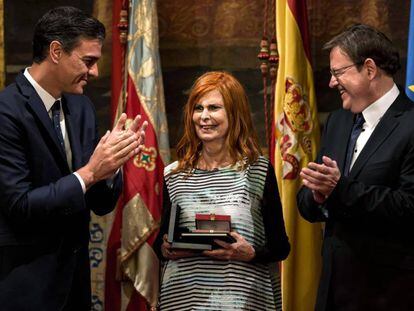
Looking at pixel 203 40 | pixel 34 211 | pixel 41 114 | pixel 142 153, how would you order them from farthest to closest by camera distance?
pixel 203 40, pixel 142 153, pixel 41 114, pixel 34 211

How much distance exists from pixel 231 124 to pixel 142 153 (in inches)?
52.5

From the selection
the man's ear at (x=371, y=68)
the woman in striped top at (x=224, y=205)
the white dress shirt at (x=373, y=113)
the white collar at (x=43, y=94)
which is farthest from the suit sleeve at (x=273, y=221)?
the white collar at (x=43, y=94)

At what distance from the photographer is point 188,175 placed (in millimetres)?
4039

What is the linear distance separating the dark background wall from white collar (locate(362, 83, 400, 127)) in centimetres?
145

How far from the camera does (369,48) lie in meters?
3.98

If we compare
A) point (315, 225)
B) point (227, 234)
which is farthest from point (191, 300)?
point (315, 225)

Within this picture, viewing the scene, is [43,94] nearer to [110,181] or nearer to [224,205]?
[110,181]

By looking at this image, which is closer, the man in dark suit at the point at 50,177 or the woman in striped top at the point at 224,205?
the man in dark suit at the point at 50,177

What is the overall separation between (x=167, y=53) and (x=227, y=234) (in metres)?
2.19

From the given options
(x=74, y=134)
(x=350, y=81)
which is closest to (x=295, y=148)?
(x=350, y=81)

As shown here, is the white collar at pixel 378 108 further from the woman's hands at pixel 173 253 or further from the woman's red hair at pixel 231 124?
the woman's hands at pixel 173 253

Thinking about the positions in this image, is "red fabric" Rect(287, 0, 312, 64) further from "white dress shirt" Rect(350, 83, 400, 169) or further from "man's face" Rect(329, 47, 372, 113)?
"white dress shirt" Rect(350, 83, 400, 169)

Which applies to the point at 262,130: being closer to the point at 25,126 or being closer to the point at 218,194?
the point at 218,194

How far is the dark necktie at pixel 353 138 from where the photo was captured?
3980 millimetres
